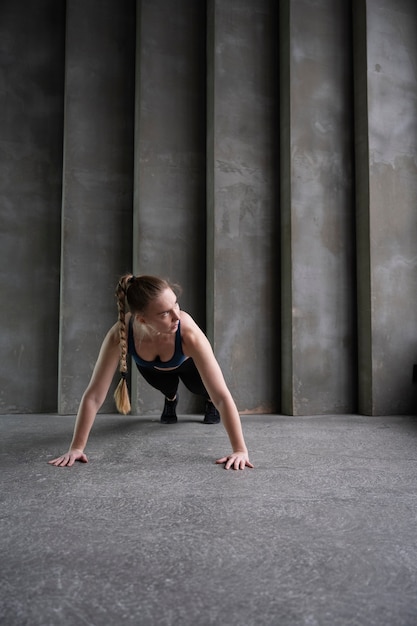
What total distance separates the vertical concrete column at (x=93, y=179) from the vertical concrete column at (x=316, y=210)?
5.03 feet

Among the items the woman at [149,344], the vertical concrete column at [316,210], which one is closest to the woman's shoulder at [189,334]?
the woman at [149,344]

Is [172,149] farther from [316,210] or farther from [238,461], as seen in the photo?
[238,461]

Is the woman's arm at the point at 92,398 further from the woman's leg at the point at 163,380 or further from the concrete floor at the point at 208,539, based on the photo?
the woman's leg at the point at 163,380

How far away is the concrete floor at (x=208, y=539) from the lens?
1.01 meters

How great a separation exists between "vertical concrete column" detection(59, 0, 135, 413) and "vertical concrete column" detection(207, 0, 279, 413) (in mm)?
849

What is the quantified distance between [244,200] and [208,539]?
11.7ft

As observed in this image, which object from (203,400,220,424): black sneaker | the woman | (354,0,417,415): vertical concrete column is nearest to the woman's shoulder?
the woman

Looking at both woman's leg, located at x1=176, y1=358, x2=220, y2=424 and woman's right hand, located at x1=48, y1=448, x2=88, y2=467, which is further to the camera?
woman's leg, located at x1=176, y1=358, x2=220, y2=424

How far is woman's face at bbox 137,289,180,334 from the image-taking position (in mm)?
2195

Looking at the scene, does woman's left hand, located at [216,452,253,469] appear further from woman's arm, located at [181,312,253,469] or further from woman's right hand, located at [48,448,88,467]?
woman's right hand, located at [48,448,88,467]

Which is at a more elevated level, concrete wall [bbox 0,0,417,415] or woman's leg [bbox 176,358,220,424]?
concrete wall [bbox 0,0,417,415]

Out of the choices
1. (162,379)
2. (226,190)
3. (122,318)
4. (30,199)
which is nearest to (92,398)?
(122,318)

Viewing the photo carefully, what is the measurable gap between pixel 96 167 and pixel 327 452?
3.32 m

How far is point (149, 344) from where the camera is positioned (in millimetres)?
2727
